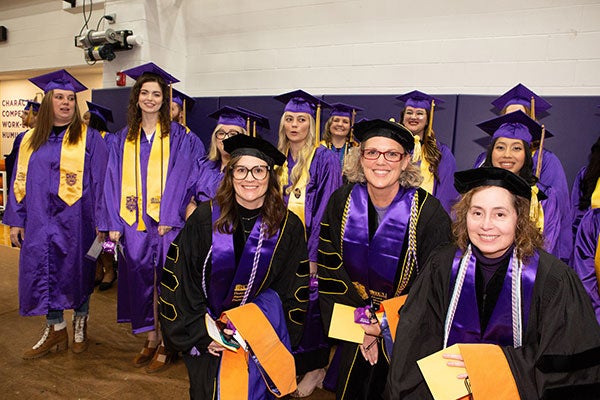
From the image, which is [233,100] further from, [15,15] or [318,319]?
[15,15]

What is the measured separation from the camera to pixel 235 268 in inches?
84.4

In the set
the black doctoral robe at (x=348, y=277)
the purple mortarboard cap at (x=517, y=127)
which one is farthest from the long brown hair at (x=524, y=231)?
the purple mortarboard cap at (x=517, y=127)

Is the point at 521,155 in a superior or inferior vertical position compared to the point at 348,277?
superior

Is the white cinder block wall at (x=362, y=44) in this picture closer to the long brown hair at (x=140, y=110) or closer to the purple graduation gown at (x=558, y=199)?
the purple graduation gown at (x=558, y=199)

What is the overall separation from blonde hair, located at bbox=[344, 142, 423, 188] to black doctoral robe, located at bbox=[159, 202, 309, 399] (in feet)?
1.28

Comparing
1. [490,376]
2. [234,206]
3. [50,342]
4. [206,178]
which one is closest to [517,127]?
[490,376]

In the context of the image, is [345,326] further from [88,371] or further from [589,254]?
[88,371]

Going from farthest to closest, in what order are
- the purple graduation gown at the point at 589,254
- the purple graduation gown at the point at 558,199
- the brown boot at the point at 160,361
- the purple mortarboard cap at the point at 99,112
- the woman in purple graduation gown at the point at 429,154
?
the purple mortarboard cap at the point at 99,112 < the woman in purple graduation gown at the point at 429,154 < the brown boot at the point at 160,361 < the purple graduation gown at the point at 558,199 < the purple graduation gown at the point at 589,254

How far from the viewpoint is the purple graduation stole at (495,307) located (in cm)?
162

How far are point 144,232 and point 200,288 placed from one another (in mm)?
1089

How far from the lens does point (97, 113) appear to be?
15.5 ft

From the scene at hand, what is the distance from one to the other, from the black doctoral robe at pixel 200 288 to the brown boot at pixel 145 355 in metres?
1.17

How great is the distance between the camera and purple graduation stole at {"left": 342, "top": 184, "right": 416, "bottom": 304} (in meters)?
2.07

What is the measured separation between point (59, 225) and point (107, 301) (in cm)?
Result: 155
